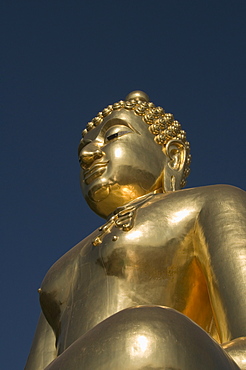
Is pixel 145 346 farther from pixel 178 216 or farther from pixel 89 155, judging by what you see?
pixel 89 155

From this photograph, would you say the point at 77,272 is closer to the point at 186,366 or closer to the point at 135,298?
the point at 135,298

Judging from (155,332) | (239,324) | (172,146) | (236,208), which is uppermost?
(172,146)

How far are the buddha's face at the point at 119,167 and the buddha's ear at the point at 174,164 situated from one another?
0.06 meters

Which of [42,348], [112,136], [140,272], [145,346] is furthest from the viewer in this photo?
[112,136]

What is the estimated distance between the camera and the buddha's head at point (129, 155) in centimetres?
629

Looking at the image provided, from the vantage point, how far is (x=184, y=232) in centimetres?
561

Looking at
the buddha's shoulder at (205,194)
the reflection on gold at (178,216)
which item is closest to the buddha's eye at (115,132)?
the buddha's shoulder at (205,194)

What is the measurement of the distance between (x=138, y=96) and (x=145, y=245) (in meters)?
2.09

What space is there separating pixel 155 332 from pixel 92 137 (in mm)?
3508

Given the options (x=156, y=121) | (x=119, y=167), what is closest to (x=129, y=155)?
(x=119, y=167)

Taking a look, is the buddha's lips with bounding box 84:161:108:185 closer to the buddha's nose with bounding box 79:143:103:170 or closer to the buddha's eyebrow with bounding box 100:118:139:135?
the buddha's nose with bounding box 79:143:103:170

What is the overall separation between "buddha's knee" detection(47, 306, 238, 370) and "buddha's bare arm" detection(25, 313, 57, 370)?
257cm

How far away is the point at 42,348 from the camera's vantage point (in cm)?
614

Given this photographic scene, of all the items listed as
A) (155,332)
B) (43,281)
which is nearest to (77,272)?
(43,281)
